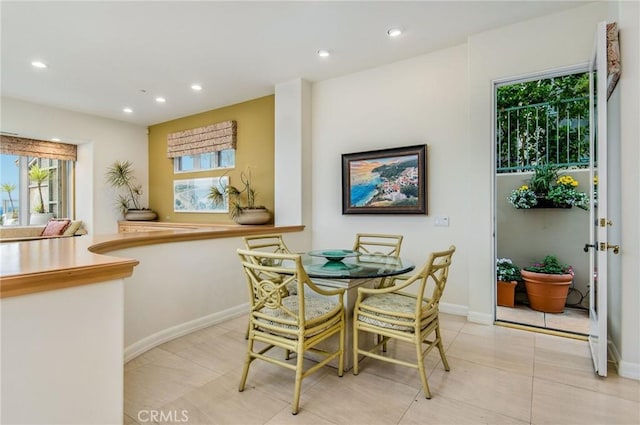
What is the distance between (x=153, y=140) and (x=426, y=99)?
5493mm

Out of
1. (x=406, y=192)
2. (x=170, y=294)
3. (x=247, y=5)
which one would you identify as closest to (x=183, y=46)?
(x=247, y=5)

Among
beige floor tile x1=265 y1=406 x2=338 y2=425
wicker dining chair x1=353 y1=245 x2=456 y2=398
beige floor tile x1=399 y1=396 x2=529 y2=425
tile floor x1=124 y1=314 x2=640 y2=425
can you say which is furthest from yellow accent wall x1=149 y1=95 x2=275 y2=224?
beige floor tile x1=399 y1=396 x2=529 y2=425

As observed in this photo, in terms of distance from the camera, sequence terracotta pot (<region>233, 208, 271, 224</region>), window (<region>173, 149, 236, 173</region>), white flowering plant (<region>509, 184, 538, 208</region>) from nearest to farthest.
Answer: white flowering plant (<region>509, 184, 538, 208</region>) < terracotta pot (<region>233, 208, 271, 224</region>) < window (<region>173, 149, 236, 173</region>)

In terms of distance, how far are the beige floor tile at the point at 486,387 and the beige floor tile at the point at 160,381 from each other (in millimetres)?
1559

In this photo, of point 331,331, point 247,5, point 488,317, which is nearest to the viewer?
point 331,331

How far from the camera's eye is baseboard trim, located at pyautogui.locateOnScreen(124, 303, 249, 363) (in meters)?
2.51

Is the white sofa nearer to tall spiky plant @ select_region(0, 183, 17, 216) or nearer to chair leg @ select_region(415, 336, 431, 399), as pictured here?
tall spiky plant @ select_region(0, 183, 17, 216)

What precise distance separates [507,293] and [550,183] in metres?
1.41

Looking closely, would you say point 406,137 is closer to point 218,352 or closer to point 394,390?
point 394,390

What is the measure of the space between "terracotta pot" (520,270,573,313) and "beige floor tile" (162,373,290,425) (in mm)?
3251

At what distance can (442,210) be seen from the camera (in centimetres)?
356

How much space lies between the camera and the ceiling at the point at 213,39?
109 inches

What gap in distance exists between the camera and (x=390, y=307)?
2.13m

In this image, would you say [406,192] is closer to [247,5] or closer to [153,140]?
[247,5]
